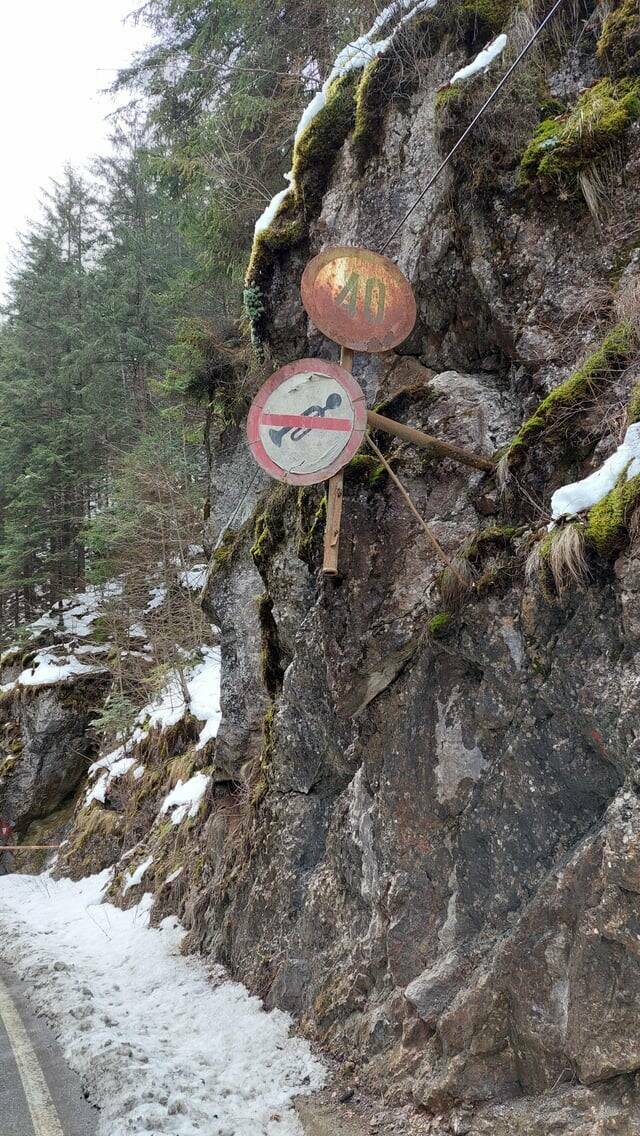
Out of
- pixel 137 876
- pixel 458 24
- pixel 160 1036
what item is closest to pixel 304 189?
pixel 458 24

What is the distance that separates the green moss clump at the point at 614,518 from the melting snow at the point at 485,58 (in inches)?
177

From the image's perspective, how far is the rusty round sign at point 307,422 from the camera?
17.3ft

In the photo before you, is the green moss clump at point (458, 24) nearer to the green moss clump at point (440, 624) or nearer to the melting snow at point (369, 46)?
the melting snow at point (369, 46)

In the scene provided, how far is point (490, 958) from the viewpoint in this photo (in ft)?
14.3

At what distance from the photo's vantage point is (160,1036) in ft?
20.0

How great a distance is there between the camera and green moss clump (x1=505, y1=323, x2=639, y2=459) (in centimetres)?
478

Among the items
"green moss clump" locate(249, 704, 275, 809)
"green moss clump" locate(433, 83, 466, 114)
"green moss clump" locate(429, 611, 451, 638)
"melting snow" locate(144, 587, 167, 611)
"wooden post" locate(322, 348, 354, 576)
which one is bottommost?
"green moss clump" locate(249, 704, 275, 809)

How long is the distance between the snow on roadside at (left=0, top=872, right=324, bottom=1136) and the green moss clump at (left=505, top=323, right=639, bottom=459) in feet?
16.6

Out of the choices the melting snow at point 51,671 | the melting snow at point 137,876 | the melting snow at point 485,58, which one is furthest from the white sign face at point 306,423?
the melting snow at point 51,671

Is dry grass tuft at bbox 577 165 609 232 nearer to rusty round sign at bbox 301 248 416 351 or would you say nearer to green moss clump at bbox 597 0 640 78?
green moss clump at bbox 597 0 640 78

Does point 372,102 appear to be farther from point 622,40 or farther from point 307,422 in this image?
point 307,422

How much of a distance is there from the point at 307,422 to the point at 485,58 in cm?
388

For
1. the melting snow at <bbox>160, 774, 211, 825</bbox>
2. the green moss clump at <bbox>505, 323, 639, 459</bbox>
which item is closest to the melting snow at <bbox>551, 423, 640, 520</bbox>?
the green moss clump at <bbox>505, 323, 639, 459</bbox>

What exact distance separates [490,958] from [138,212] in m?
26.0
